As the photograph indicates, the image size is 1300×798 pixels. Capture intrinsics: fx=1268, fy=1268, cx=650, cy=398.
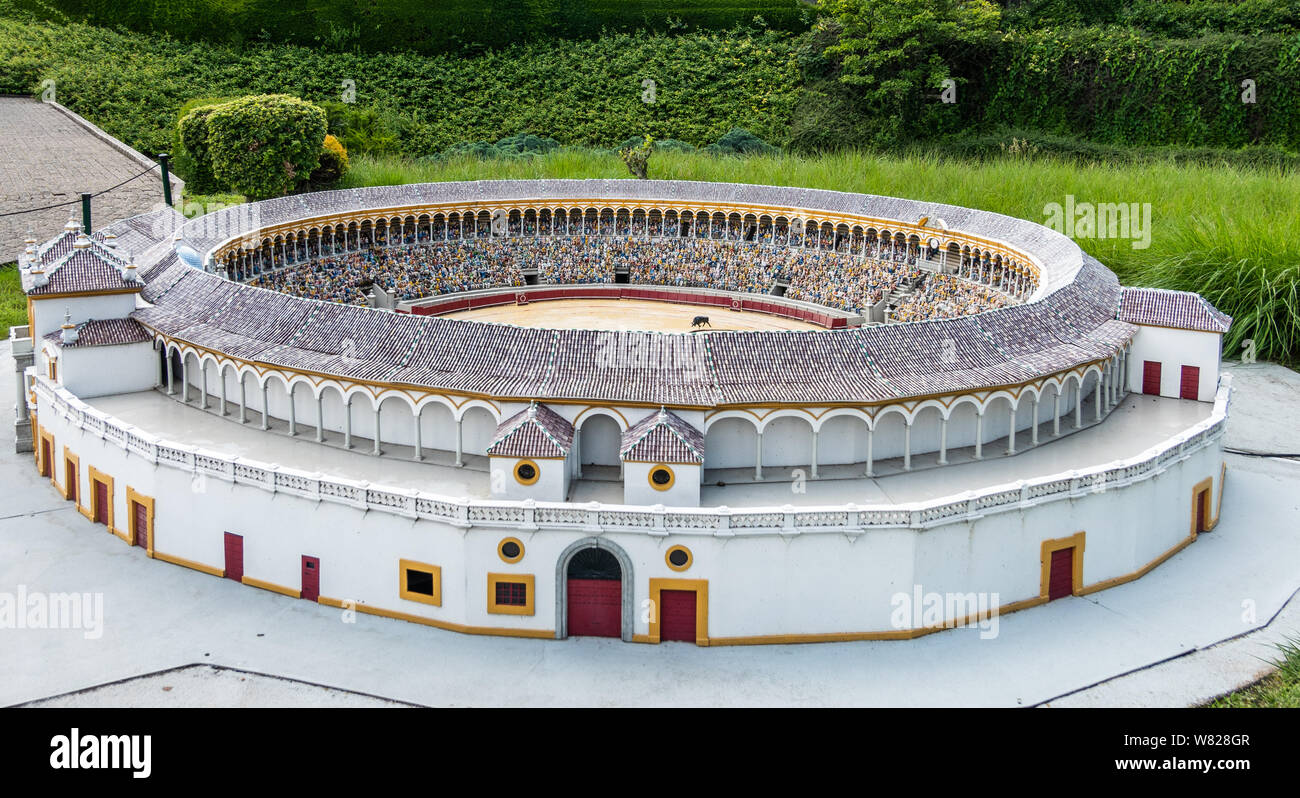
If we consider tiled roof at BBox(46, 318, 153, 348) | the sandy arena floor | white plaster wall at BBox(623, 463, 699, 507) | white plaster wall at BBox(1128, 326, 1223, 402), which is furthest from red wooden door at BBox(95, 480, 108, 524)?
white plaster wall at BBox(1128, 326, 1223, 402)

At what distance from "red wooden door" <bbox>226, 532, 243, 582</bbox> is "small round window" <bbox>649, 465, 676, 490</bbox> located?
44.2ft

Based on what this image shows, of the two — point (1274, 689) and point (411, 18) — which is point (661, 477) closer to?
point (1274, 689)

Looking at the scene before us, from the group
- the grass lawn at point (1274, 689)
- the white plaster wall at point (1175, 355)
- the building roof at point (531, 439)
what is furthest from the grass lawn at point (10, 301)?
the grass lawn at point (1274, 689)

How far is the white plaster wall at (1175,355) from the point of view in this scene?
162ft

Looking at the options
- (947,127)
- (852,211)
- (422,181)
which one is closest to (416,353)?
(852,211)

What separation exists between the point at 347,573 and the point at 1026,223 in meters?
43.9

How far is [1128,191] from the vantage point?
8062 cm

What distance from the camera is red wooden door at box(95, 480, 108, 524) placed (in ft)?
147

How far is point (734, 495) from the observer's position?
131 feet

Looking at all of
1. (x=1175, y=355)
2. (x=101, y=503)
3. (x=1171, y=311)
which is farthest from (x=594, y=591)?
(x=1171, y=311)

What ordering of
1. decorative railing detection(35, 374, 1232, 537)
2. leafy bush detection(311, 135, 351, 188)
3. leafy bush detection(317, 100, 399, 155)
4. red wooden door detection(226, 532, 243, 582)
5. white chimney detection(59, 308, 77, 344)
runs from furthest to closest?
1. leafy bush detection(317, 100, 399, 155)
2. leafy bush detection(311, 135, 351, 188)
3. white chimney detection(59, 308, 77, 344)
4. red wooden door detection(226, 532, 243, 582)
5. decorative railing detection(35, 374, 1232, 537)

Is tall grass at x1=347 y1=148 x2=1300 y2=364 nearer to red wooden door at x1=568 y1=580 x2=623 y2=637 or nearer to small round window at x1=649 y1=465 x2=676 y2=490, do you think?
small round window at x1=649 y1=465 x2=676 y2=490

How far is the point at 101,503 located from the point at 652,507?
21598 millimetres

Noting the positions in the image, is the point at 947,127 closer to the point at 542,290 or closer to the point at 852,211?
the point at 852,211
